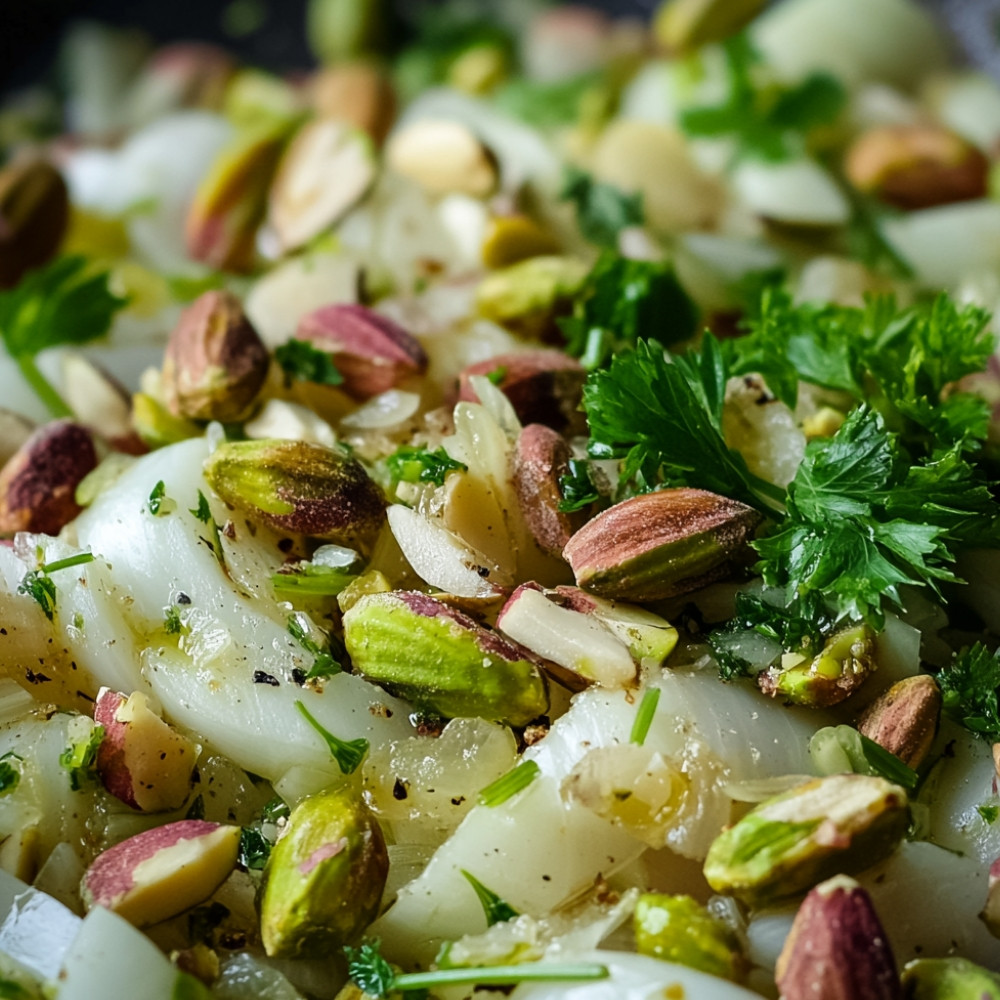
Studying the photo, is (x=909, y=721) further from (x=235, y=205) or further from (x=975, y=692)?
(x=235, y=205)

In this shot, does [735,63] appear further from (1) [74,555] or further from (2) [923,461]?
(1) [74,555]

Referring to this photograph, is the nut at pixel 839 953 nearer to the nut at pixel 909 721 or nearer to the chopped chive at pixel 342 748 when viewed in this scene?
the nut at pixel 909 721

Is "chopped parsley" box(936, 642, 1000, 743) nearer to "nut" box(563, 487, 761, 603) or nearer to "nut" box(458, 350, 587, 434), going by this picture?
"nut" box(563, 487, 761, 603)

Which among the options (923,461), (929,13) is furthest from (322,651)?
(929,13)

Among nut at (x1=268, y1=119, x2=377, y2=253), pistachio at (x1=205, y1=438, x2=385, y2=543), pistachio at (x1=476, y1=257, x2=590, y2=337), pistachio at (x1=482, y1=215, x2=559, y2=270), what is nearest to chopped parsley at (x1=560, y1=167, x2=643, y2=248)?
pistachio at (x1=482, y1=215, x2=559, y2=270)

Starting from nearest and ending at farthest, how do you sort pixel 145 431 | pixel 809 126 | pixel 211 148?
pixel 145 431, pixel 809 126, pixel 211 148

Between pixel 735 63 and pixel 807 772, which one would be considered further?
pixel 735 63
